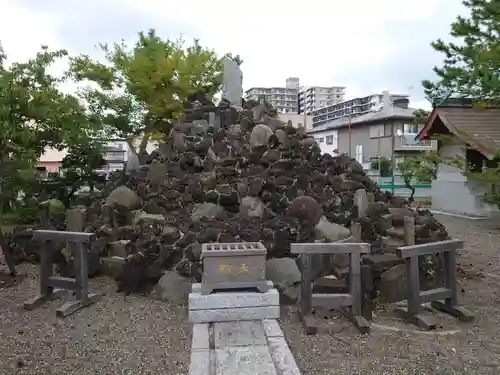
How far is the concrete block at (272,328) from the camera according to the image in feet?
15.3

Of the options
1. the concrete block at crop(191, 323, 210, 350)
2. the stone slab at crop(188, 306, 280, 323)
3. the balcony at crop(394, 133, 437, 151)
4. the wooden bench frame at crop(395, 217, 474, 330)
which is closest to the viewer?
the concrete block at crop(191, 323, 210, 350)

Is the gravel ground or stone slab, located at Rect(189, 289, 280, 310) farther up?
stone slab, located at Rect(189, 289, 280, 310)

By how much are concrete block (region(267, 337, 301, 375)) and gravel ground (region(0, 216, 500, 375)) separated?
15 centimetres

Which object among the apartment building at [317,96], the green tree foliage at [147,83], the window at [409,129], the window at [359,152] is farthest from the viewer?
the apartment building at [317,96]

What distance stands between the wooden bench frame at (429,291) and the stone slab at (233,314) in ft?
5.18

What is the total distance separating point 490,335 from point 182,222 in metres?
4.56

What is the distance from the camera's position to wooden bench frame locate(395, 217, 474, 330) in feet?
17.1

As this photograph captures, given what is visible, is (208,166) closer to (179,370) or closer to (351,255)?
(351,255)

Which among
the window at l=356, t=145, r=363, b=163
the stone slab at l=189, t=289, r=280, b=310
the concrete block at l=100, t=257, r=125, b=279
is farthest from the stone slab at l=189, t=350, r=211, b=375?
the window at l=356, t=145, r=363, b=163

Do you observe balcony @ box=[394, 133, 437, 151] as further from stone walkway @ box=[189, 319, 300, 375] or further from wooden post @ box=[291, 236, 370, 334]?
stone walkway @ box=[189, 319, 300, 375]

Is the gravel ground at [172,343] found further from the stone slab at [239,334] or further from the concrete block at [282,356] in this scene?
the stone slab at [239,334]

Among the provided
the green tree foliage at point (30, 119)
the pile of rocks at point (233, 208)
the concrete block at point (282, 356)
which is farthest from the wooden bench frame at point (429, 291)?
the green tree foliage at point (30, 119)

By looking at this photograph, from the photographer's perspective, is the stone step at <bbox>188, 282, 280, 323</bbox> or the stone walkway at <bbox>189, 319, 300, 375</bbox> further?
the stone step at <bbox>188, 282, 280, 323</bbox>

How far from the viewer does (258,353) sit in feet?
13.7
